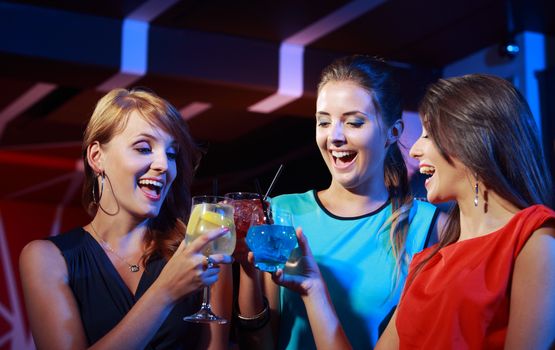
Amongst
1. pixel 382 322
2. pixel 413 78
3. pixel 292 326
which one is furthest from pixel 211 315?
pixel 413 78

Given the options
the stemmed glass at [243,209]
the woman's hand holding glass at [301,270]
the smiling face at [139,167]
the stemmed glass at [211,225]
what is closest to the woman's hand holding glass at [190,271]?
the stemmed glass at [211,225]

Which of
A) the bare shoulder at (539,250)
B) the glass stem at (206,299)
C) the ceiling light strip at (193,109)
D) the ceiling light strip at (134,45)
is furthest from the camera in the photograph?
the ceiling light strip at (193,109)

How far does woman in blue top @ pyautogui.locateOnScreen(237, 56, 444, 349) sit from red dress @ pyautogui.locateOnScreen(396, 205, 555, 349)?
16.5 inches

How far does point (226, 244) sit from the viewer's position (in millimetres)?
2037

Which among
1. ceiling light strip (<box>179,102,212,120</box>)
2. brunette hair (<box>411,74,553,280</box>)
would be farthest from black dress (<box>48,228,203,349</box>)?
ceiling light strip (<box>179,102,212,120</box>)

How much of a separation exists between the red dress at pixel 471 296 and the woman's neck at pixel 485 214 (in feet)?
0.15

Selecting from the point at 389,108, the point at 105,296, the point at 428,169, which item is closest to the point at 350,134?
the point at 389,108

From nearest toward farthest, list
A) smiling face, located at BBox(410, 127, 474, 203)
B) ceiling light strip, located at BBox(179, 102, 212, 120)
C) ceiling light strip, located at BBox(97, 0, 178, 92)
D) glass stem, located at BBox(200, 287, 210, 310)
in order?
smiling face, located at BBox(410, 127, 474, 203)
glass stem, located at BBox(200, 287, 210, 310)
ceiling light strip, located at BBox(97, 0, 178, 92)
ceiling light strip, located at BBox(179, 102, 212, 120)

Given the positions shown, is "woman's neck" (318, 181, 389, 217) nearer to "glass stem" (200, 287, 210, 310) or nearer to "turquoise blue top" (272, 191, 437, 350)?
"turquoise blue top" (272, 191, 437, 350)

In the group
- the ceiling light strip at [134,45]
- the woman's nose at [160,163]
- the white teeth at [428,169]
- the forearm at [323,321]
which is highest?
the ceiling light strip at [134,45]

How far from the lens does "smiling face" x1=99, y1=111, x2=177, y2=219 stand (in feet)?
7.61

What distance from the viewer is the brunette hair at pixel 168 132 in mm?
2393

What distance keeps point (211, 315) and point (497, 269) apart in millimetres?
809

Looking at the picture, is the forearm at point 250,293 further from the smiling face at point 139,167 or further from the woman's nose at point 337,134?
the woman's nose at point 337,134
